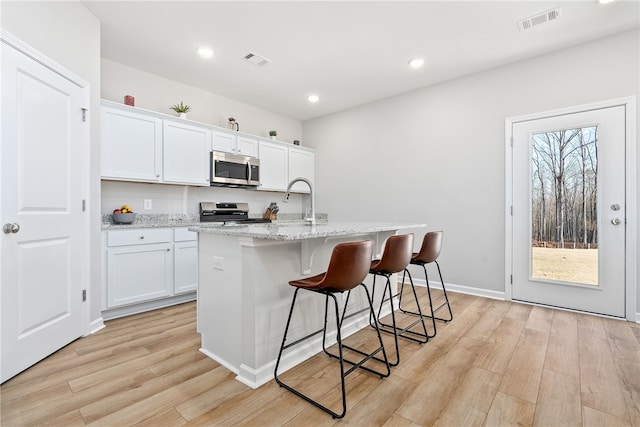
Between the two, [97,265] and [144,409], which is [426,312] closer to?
[144,409]

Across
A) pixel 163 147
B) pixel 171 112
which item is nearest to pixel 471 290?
pixel 163 147

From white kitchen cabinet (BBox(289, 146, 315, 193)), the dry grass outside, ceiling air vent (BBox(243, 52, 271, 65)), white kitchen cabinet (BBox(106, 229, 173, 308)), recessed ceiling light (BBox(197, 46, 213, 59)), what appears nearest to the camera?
white kitchen cabinet (BBox(106, 229, 173, 308))

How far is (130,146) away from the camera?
3.26m

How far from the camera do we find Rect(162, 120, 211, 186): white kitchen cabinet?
11.8 ft

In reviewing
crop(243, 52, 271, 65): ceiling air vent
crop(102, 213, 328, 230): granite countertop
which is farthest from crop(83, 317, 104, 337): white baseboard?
crop(243, 52, 271, 65): ceiling air vent

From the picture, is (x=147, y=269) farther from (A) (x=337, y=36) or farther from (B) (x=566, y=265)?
(B) (x=566, y=265)

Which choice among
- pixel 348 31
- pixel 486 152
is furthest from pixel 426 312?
pixel 348 31

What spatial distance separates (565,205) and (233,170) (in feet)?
13.3

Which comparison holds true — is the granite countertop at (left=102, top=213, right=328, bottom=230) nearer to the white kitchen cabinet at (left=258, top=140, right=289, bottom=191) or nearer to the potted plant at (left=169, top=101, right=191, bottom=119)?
the white kitchen cabinet at (left=258, top=140, right=289, bottom=191)

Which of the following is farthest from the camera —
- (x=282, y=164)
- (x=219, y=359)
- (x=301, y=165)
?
(x=301, y=165)

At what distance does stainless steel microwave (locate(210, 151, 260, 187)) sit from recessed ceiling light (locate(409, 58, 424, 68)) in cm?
253

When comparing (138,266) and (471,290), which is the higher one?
(138,266)

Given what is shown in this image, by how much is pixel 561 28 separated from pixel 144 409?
4.47 m

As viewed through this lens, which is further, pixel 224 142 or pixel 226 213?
pixel 226 213
